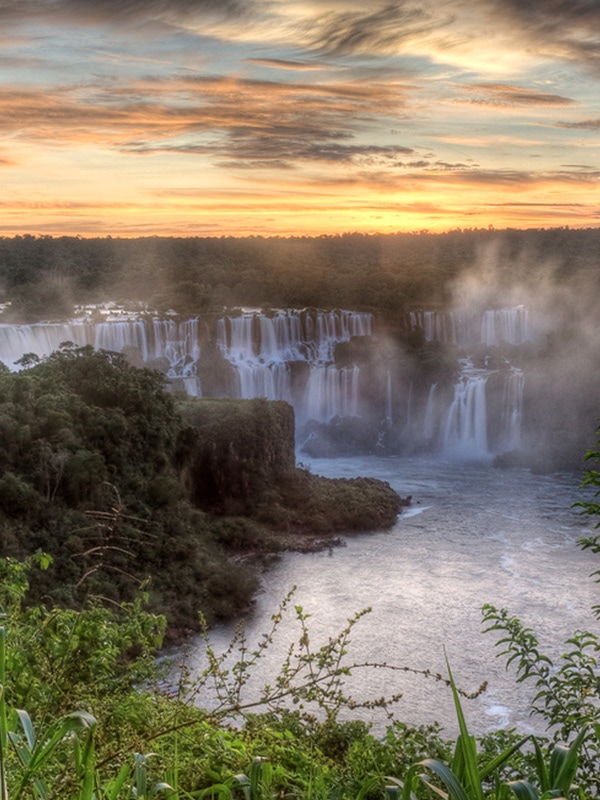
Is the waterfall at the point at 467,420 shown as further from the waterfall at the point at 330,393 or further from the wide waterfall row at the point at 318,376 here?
the waterfall at the point at 330,393

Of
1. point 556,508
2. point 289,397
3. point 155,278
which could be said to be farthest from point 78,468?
point 155,278

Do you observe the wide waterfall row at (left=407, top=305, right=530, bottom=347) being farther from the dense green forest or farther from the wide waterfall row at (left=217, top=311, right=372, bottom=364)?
the wide waterfall row at (left=217, top=311, right=372, bottom=364)

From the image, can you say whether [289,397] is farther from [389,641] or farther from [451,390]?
[389,641]

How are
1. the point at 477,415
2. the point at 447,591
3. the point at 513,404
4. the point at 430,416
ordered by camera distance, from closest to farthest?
the point at 447,591, the point at 477,415, the point at 513,404, the point at 430,416

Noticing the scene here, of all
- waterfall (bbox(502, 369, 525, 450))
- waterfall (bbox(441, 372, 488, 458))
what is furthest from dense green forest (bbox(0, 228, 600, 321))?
waterfall (bbox(502, 369, 525, 450))

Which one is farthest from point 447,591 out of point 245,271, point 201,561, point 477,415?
point 245,271

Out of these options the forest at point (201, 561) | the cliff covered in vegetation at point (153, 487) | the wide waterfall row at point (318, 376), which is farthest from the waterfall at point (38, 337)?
the cliff covered in vegetation at point (153, 487)

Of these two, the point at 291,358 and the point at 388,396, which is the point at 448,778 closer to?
the point at 291,358
